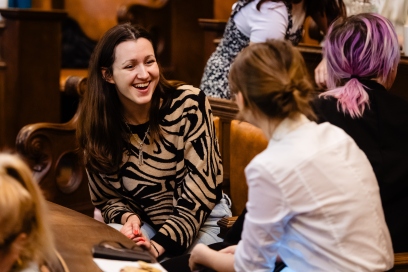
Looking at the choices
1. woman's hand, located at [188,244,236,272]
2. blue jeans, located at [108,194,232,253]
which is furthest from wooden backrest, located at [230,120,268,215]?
woman's hand, located at [188,244,236,272]

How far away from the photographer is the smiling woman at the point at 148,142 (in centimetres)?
297

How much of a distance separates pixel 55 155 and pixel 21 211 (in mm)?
2737

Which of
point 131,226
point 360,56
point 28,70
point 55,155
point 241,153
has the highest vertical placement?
point 360,56

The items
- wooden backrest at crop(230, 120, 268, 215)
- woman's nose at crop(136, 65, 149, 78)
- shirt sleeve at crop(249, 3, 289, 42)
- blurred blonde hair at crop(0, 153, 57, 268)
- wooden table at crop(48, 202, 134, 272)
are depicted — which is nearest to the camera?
blurred blonde hair at crop(0, 153, 57, 268)

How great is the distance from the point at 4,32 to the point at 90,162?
3125 millimetres

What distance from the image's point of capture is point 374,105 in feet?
8.34

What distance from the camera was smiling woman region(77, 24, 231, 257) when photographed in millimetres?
2971

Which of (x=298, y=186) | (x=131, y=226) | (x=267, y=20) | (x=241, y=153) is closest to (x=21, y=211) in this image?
(x=298, y=186)

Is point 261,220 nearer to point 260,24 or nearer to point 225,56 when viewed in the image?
point 260,24

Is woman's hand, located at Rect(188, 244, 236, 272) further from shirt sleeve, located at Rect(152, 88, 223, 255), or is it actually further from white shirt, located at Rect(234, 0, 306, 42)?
white shirt, located at Rect(234, 0, 306, 42)

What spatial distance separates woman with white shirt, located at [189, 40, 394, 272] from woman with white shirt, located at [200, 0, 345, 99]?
5.46ft

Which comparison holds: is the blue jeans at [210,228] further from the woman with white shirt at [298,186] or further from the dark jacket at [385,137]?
the woman with white shirt at [298,186]

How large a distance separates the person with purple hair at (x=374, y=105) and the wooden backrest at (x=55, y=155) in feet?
7.18

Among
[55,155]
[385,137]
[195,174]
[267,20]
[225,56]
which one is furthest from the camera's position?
[55,155]
